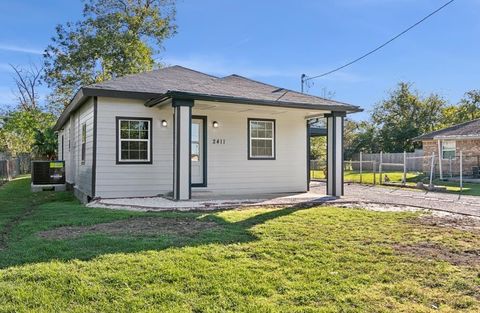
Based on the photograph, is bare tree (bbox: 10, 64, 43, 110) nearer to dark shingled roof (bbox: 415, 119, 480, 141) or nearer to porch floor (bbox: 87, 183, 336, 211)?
porch floor (bbox: 87, 183, 336, 211)

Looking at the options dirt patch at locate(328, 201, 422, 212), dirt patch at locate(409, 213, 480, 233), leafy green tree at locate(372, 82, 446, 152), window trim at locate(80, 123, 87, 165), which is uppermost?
leafy green tree at locate(372, 82, 446, 152)

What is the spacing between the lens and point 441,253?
4926 mm

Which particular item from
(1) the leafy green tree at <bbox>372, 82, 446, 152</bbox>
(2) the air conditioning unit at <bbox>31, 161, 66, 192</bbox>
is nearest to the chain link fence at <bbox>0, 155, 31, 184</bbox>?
(2) the air conditioning unit at <bbox>31, 161, 66, 192</bbox>

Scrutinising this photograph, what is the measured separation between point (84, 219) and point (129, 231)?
1385 millimetres

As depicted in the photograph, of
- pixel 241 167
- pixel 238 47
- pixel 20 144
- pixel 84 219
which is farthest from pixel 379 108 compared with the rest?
pixel 84 219

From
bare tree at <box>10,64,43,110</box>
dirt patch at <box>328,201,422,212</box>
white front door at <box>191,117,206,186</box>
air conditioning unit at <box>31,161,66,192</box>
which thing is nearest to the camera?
dirt patch at <box>328,201,422,212</box>

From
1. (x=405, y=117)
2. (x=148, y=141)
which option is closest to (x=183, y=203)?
(x=148, y=141)

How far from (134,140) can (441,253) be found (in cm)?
750

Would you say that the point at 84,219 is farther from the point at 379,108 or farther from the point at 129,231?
the point at 379,108

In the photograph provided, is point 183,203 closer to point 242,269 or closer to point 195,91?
point 195,91

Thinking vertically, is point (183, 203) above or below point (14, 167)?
below

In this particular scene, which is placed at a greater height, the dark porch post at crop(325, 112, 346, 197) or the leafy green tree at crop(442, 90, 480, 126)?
the leafy green tree at crop(442, 90, 480, 126)

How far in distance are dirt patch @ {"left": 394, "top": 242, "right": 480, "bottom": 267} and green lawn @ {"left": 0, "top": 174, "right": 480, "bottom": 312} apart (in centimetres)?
3

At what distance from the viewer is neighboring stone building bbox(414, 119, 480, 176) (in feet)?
68.8
